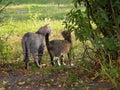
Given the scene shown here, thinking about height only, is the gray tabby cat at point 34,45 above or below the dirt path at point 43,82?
above

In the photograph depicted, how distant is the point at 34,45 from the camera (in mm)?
9336

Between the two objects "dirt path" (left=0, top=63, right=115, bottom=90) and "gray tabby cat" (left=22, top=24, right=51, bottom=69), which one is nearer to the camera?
"dirt path" (left=0, top=63, right=115, bottom=90)

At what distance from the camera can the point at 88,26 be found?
6512 mm

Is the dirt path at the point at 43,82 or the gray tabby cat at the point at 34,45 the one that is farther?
the gray tabby cat at the point at 34,45

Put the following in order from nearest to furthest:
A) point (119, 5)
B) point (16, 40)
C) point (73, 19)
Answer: point (119, 5)
point (73, 19)
point (16, 40)

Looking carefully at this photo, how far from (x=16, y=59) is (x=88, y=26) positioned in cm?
376

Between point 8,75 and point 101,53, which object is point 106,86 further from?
point 8,75

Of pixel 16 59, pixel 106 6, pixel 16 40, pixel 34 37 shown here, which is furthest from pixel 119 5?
pixel 16 40

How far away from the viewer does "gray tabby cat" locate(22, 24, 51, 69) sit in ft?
29.8

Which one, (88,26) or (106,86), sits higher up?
(88,26)

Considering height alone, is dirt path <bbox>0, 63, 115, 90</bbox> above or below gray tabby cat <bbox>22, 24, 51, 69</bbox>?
below

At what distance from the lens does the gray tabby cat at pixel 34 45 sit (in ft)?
29.8

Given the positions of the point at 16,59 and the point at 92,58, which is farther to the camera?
the point at 16,59

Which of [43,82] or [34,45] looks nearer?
[43,82]
